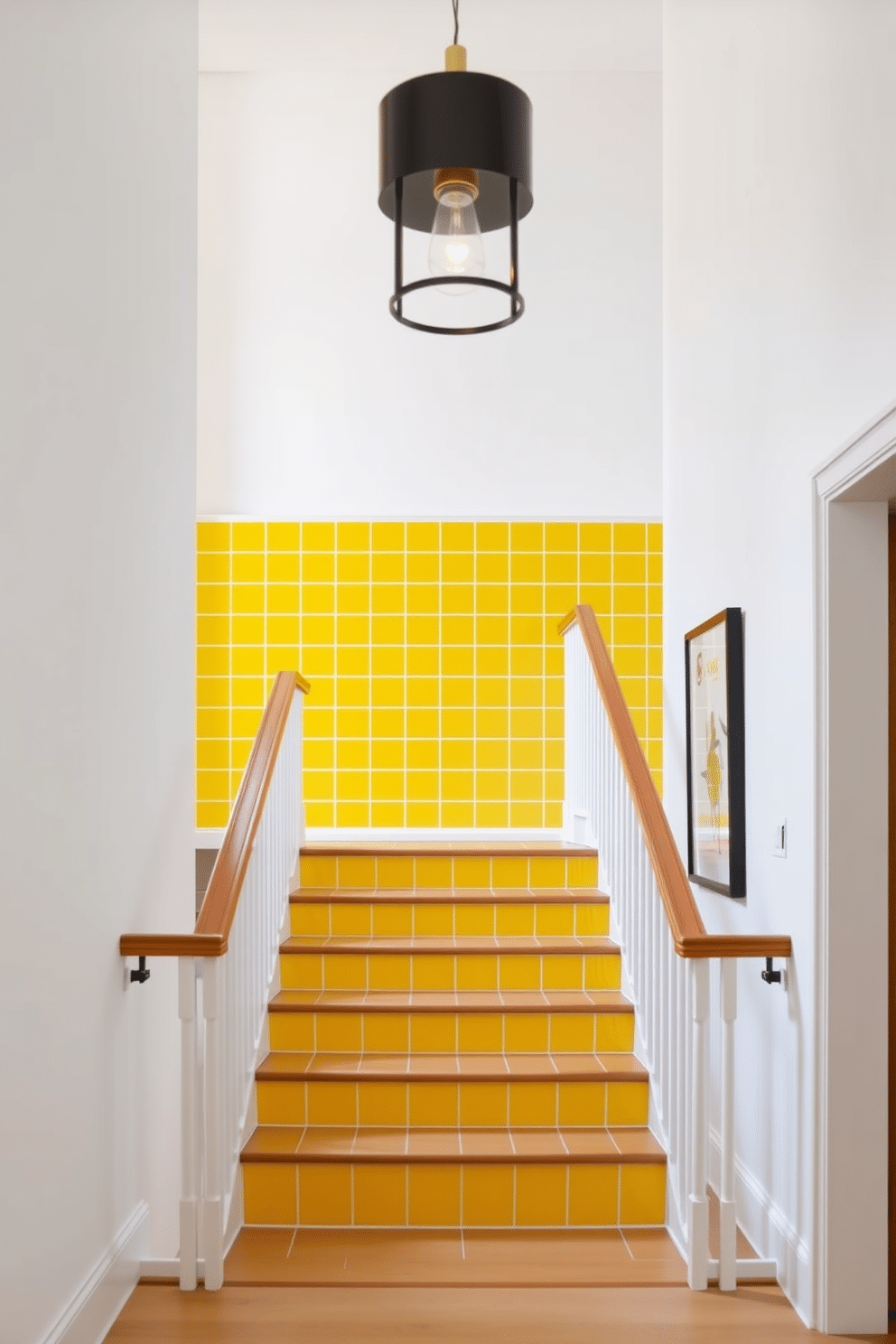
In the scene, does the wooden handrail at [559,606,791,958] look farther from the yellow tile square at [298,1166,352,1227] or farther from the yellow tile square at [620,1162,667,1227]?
the yellow tile square at [298,1166,352,1227]

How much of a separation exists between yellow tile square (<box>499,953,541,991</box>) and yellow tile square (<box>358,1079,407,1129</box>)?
0.66 meters

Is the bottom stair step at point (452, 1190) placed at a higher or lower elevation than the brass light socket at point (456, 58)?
lower

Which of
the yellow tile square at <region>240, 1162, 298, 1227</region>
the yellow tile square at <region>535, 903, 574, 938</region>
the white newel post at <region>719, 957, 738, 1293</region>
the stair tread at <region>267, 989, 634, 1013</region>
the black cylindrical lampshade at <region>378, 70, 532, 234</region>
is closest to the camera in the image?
the black cylindrical lampshade at <region>378, 70, 532, 234</region>

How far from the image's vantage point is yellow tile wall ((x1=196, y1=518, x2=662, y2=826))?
247 inches

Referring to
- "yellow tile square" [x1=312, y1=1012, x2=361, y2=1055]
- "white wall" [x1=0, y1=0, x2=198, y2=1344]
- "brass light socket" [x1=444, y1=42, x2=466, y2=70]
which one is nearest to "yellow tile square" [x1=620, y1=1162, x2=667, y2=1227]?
"yellow tile square" [x1=312, y1=1012, x2=361, y2=1055]

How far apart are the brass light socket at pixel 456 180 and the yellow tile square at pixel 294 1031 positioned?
105 inches

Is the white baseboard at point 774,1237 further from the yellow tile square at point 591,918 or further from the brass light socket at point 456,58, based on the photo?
the brass light socket at point 456,58

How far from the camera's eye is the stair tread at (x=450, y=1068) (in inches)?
145

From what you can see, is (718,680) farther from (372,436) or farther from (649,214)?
(649,214)

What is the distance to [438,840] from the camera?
6141 mm

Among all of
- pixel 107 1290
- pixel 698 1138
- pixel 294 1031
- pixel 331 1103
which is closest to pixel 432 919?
pixel 294 1031


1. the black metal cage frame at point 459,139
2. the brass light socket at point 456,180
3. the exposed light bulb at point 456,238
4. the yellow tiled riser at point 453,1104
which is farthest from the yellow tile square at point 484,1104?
the brass light socket at point 456,180

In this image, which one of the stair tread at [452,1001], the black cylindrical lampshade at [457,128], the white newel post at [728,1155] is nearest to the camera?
the black cylindrical lampshade at [457,128]

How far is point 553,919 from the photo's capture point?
14.8 ft
